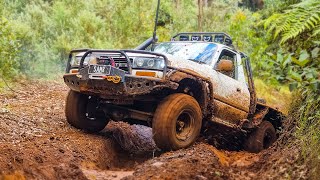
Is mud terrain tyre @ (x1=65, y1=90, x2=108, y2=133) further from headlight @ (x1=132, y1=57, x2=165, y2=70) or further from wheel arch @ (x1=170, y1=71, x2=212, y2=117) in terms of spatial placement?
wheel arch @ (x1=170, y1=71, x2=212, y2=117)

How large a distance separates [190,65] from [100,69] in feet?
4.56

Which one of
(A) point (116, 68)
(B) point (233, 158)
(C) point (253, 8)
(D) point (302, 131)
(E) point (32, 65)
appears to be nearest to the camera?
(D) point (302, 131)

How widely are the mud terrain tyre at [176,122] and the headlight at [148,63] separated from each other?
18.2 inches

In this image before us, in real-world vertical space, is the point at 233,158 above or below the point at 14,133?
below

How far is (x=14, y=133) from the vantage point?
6094 mm

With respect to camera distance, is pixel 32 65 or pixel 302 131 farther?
pixel 32 65

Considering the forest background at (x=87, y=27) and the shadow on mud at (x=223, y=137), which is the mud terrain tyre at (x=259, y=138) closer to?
the shadow on mud at (x=223, y=137)

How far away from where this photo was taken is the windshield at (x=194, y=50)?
7352mm

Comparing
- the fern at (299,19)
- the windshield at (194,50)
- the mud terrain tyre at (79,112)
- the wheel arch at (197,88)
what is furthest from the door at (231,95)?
the fern at (299,19)

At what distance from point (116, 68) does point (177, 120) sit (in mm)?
1168

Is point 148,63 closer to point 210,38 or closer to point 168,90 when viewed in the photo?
point 168,90

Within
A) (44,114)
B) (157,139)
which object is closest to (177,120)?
(157,139)

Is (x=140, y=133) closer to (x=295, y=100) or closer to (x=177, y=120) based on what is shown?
(x=177, y=120)

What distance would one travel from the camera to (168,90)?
258 inches
